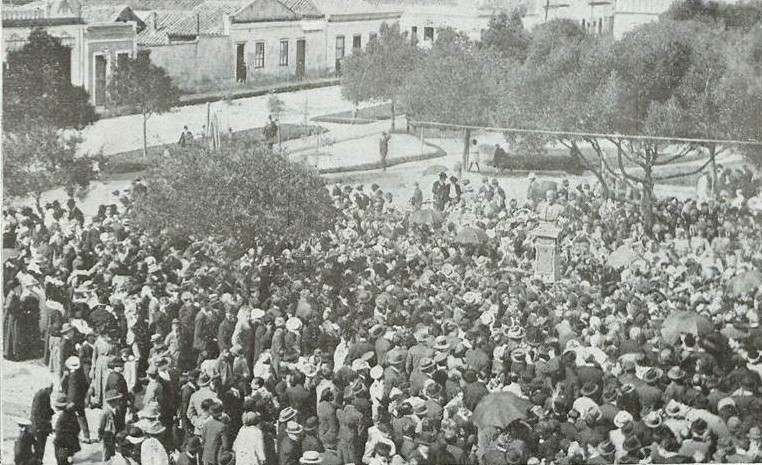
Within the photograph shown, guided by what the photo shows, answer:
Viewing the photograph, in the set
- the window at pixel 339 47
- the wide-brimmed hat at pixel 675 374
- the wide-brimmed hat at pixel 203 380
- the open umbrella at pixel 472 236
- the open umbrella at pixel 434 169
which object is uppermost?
the window at pixel 339 47

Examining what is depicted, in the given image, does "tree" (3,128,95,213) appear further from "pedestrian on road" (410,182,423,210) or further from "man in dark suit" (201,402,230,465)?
"pedestrian on road" (410,182,423,210)

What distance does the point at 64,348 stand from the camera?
1055 centimetres

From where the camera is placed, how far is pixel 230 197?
11445mm

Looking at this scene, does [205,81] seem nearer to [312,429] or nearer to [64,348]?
[64,348]

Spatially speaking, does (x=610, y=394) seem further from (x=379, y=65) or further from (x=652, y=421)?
(x=379, y=65)

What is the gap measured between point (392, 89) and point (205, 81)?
2.06 m

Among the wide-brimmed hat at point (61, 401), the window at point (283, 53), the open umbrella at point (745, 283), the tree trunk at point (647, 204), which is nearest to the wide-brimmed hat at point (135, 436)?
the wide-brimmed hat at point (61, 401)

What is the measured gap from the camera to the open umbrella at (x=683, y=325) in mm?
10883

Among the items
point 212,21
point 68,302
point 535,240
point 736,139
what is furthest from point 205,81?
point 736,139

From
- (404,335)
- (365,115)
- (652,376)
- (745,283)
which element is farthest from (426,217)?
(745,283)

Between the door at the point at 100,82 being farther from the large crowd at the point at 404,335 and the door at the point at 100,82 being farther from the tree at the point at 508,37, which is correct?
the tree at the point at 508,37

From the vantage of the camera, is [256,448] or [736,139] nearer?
[256,448]

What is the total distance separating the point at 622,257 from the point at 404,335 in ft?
8.92

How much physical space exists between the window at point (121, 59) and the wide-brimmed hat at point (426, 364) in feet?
14.3
